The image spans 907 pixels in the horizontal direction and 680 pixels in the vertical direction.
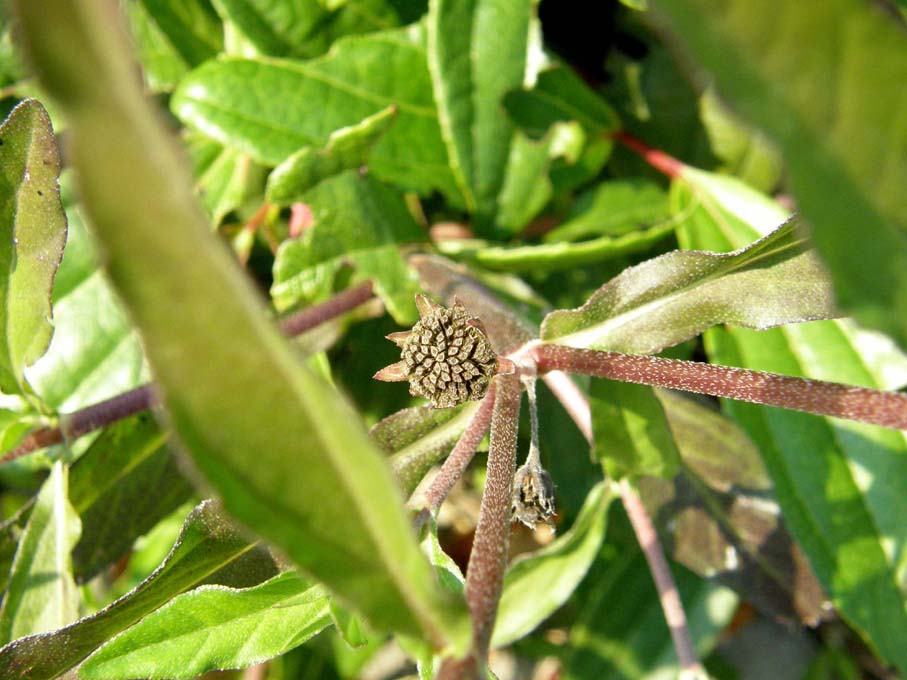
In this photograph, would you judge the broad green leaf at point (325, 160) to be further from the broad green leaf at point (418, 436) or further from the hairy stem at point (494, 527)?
the hairy stem at point (494, 527)

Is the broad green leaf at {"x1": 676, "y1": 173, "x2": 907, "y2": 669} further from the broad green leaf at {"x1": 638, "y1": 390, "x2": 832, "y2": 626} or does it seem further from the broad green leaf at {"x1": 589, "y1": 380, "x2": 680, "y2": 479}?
the broad green leaf at {"x1": 589, "y1": 380, "x2": 680, "y2": 479}

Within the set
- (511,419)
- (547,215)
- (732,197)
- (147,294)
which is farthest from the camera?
(547,215)

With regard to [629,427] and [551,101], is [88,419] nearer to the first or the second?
[629,427]

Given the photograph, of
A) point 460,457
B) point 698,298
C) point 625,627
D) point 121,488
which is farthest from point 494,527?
point 625,627

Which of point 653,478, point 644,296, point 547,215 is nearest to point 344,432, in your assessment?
point 644,296

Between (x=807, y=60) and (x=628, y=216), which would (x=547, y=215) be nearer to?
(x=628, y=216)

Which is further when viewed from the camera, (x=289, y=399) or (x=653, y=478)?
(x=653, y=478)

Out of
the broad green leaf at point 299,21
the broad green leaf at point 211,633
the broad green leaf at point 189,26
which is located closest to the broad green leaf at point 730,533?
the broad green leaf at point 211,633
